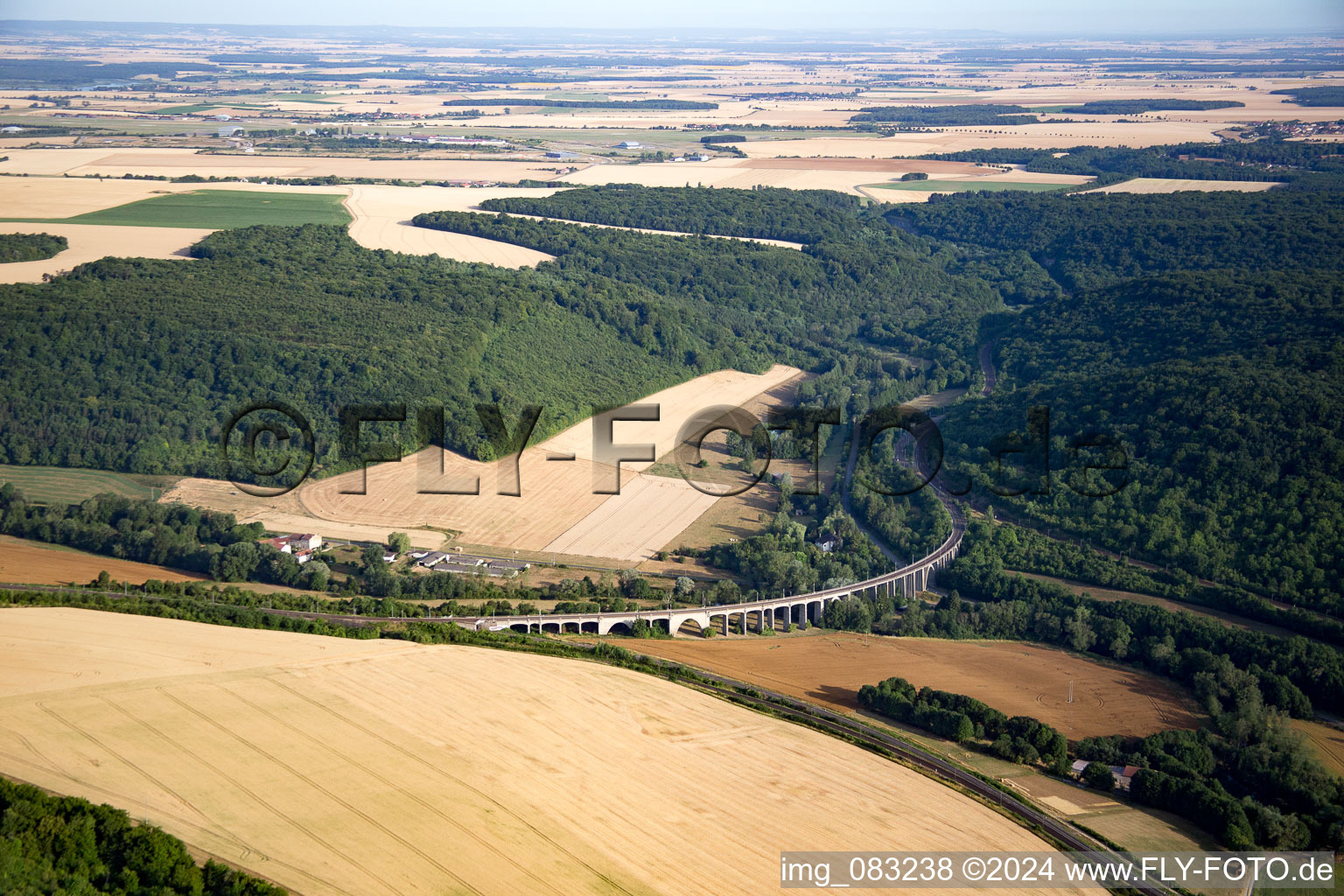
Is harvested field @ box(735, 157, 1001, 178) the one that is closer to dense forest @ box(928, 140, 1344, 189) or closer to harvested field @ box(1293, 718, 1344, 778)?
dense forest @ box(928, 140, 1344, 189)

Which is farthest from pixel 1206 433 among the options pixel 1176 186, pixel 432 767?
pixel 1176 186

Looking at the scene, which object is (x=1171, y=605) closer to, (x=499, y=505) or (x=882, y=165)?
(x=499, y=505)

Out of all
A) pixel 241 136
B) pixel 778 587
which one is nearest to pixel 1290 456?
pixel 778 587

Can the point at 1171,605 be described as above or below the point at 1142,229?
below

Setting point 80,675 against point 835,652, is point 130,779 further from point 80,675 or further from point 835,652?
point 835,652

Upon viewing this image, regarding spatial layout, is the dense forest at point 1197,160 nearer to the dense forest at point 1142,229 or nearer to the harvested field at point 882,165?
the harvested field at point 882,165

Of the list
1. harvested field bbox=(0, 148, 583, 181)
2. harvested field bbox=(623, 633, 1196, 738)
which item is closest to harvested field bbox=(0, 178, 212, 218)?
harvested field bbox=(0, 148, 583, 181)
